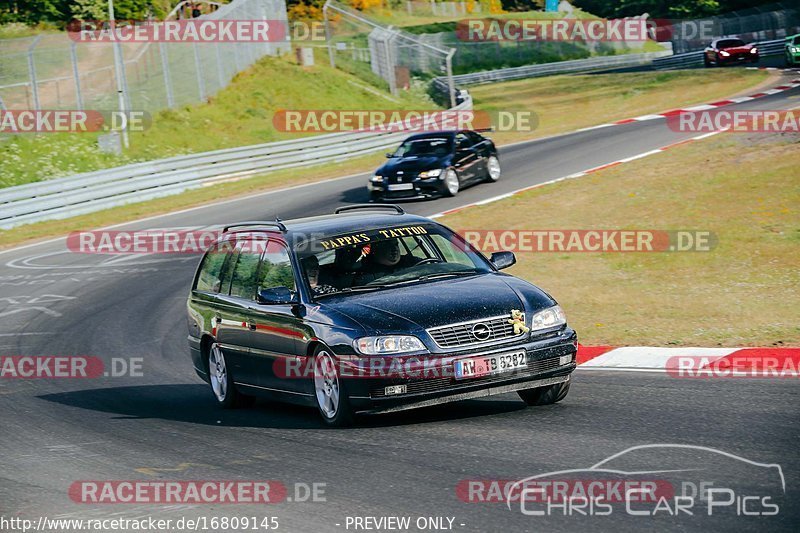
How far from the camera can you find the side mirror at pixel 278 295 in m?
9.30

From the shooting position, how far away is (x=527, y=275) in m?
17.6

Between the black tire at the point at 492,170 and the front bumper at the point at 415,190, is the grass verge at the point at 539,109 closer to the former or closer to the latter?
the front bumper at the point at 415,190

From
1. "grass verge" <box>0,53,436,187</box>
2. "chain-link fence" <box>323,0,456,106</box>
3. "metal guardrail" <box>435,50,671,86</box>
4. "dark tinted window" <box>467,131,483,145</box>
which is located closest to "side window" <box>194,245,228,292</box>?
"dark tinted window" <box>467,131,483,145</box>

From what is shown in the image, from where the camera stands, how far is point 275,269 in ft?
32.6

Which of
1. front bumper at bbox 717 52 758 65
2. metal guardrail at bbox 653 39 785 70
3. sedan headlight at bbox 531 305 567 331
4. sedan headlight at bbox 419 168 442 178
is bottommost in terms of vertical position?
metal guardrail at bbox 653 39 785 70

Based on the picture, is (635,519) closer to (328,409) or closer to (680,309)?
(328,409)

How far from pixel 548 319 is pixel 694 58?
58.6 m

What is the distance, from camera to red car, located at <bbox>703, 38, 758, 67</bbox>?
5409 centimetres

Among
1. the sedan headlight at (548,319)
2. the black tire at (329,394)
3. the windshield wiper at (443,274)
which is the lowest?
the black tire at (329,394)

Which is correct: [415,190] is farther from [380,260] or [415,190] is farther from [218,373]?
[380,260]

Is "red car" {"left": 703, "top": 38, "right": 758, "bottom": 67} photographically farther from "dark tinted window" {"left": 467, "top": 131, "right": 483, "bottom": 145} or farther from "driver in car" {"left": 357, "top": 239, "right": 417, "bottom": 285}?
"driver in car" {"left": 357, "top": 239, "right": 417, "bottom": 285}

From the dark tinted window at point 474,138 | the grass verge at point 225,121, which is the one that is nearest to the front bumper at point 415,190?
the dark tinted window at point 474,138

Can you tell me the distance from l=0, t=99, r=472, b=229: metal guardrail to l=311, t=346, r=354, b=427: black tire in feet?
62.6

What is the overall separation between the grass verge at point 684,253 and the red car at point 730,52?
93.0 feet
